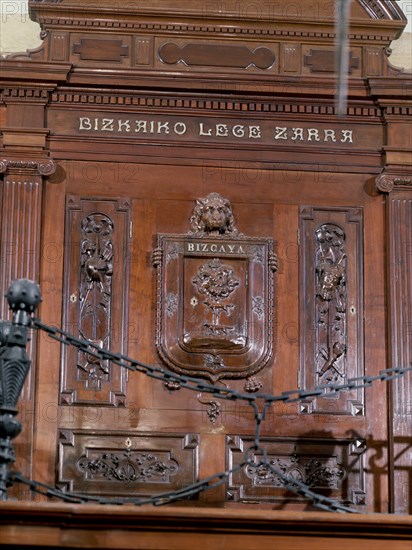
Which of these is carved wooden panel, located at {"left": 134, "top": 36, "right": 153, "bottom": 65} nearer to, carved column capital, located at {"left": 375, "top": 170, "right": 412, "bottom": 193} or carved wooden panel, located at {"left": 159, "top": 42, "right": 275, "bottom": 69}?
carved wooden panel, located at {"left": 159, "top": 42, "right": 275, "bottom": 69}

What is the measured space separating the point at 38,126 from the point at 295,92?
2.03 metres

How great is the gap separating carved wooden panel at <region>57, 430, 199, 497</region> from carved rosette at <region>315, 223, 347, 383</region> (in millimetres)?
1171

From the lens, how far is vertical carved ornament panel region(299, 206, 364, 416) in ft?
36.8

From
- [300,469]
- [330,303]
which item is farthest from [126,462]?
[330,303]

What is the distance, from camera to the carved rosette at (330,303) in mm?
11250

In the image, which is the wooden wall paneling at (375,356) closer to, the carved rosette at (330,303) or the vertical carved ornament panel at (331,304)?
the vertical carved ornament panel at (331,304)

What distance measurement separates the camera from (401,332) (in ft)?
36.9

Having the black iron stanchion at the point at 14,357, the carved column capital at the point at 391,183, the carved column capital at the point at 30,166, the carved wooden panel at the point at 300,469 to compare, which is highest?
the carved column capital at the point at 30,166

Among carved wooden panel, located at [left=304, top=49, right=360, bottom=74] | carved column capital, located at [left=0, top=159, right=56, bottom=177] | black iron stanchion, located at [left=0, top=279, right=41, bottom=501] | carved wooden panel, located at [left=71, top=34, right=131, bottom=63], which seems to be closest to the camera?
black iron stanchion, located at [left=0, top=279, right=41, bottom=501]

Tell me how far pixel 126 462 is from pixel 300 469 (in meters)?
1.29

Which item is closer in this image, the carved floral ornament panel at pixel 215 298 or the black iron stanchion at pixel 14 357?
the black iron stanchion at pixel 14 357

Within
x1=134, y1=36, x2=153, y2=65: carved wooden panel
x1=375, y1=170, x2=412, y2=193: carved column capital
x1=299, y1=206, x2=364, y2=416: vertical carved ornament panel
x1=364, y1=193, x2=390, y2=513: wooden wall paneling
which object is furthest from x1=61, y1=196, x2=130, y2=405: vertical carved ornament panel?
x1=375, y1=170, x2=412, y2=193: carved column capital

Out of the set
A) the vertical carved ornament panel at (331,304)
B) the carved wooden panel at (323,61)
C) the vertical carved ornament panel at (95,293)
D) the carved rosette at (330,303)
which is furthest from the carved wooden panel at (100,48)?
the carved rosette at (330,303)

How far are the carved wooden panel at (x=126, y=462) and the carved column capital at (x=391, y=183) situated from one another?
7.99 ft
